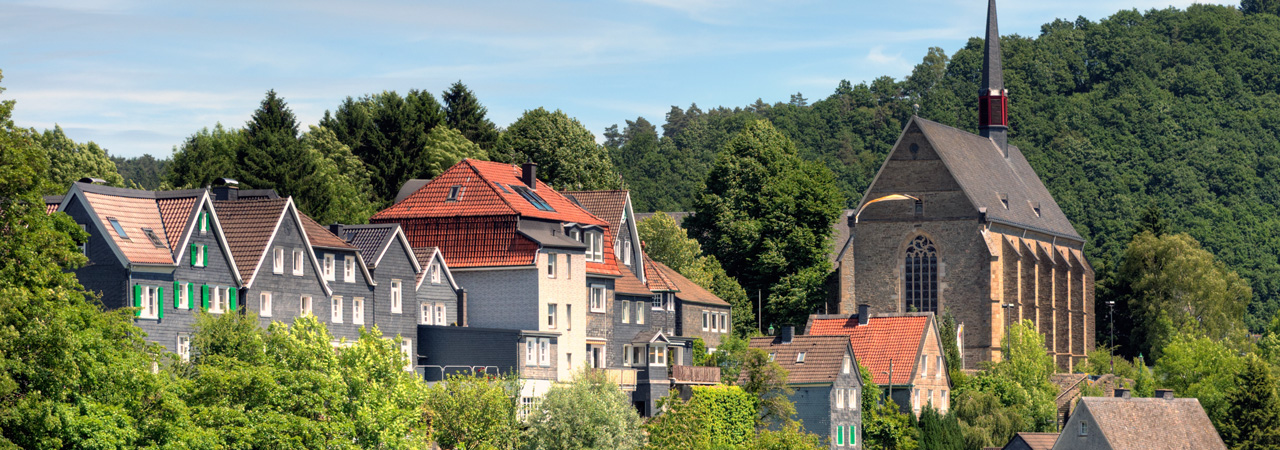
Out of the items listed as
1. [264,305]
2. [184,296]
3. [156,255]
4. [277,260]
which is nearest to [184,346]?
[184,296]

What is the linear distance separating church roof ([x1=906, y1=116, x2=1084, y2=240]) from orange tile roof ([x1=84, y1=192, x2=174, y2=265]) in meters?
50.9

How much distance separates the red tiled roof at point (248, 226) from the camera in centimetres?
5500

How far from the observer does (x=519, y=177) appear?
70.7 meters

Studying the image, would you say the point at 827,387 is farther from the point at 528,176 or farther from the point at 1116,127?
the point at 1116,127

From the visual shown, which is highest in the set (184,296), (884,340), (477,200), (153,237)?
(477,200)

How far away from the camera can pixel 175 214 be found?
2084 inches

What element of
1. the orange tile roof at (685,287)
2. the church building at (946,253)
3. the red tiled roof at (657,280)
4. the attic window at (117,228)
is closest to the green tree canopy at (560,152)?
the orange tile roof at (685,287)

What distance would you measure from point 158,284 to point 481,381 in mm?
9699

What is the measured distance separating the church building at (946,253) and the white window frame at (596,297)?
27.0m

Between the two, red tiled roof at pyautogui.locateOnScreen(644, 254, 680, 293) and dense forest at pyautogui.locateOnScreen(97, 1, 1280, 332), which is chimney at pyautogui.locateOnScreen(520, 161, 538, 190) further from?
dense forest at pyautogui.locateOnScreen(97, 1, 1280, 332)

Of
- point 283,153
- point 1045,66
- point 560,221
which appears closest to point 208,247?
point 560,221

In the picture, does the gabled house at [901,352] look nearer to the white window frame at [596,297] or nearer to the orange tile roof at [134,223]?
the white window frame at [596,297]

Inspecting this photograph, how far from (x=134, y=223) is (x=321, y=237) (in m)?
8.38

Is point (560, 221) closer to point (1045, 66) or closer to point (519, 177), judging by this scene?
point (519, 177)
